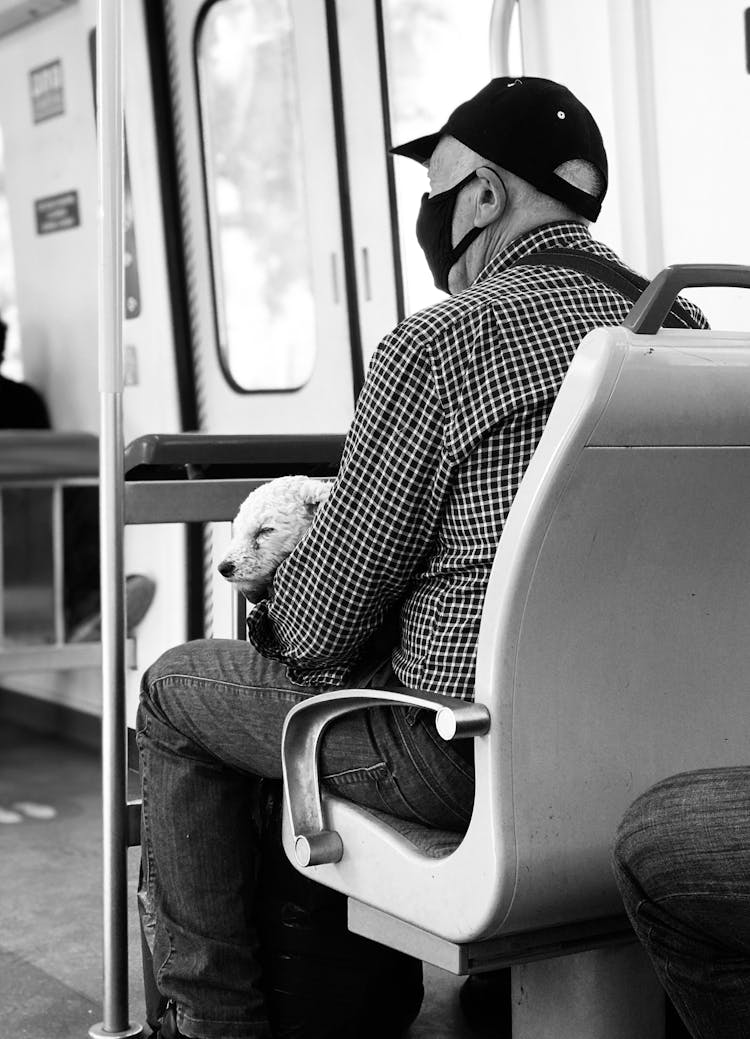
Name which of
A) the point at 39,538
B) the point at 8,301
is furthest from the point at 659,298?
the point at 8,301

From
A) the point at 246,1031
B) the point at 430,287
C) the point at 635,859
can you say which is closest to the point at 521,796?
the point at 635,859

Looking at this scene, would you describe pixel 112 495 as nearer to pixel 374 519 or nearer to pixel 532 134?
pixel 374 519

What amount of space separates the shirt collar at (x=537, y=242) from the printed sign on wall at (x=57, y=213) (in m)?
3.23

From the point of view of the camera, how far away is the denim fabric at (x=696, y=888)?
121 cm

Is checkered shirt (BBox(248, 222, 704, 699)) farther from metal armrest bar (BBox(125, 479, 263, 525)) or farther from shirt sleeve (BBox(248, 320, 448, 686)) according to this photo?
metal armrest bar (BBox(125, 479, 263, 525))

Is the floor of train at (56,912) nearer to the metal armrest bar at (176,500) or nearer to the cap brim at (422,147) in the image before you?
the metal armrest bar at (176,500)

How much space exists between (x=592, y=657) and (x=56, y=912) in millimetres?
1913

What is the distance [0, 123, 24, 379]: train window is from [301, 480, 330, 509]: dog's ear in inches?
132

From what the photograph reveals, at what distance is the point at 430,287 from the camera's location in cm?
344

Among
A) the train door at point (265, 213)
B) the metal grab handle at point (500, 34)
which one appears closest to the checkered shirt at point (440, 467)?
the metal grab handle at point (500, 34)

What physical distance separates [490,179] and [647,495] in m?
0.58

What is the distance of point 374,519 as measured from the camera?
1576mm

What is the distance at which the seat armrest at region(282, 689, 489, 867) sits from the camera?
155cm

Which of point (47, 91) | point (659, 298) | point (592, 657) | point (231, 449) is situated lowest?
point (592, 657)
